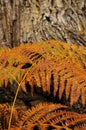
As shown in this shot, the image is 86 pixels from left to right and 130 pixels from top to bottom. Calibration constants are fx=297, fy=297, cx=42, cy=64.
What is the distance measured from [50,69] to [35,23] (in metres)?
1.05

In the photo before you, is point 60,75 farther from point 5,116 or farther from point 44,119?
point 5,116

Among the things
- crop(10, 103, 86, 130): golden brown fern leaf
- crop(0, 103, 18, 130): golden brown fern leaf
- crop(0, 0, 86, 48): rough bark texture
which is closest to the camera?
crop(10, 103, 86, 130): golden brown fern leaf

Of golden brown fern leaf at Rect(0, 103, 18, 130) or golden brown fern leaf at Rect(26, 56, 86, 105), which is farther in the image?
golden brown fern leaf at Rect(0, 103, 18, 130)

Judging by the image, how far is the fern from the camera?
67.2 inches

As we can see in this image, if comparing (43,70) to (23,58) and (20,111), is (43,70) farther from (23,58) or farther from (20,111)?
(20,111)

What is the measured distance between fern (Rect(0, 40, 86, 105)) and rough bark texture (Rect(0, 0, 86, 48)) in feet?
2.10

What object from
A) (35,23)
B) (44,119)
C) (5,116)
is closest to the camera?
(44,119)

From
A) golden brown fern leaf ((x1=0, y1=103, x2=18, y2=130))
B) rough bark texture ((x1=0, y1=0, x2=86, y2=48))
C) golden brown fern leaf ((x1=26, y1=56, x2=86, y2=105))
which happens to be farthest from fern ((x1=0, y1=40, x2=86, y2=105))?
rough bark texture ((x1=0, y1=0, x2=86, y2=48))

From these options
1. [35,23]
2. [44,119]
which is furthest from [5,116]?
[35,23]

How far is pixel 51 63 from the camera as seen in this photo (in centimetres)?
185

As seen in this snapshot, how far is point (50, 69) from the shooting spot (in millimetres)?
1819

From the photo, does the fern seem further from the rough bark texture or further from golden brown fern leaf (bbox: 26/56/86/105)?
the rough bark texture

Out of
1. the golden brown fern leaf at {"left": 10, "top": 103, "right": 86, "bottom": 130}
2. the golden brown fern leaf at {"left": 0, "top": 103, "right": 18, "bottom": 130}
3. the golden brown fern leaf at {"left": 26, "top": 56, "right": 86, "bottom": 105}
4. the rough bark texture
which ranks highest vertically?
the rough bark texture

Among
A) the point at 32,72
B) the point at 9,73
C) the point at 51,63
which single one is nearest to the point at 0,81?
the point at 9,73
